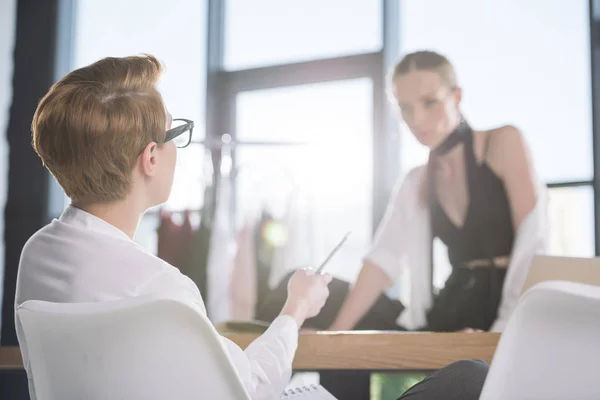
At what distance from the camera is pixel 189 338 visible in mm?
613

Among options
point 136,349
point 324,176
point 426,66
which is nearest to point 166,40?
point 324,176

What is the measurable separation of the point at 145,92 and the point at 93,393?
0.49 m

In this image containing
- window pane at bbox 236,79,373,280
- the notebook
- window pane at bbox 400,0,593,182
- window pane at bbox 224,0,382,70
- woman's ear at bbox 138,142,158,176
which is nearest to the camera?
woman's ear at bbox 138,142,158,176

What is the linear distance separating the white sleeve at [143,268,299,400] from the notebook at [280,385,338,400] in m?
0.19

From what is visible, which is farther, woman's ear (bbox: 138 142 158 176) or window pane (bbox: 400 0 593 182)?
window pane (bbox: 400 0 593 182)

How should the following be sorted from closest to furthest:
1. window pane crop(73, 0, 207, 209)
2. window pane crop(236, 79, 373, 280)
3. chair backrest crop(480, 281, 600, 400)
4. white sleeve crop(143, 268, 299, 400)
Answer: chair backrest crop(480, 281, 600, 400) → white sleeve crop(143, 268, 299, 400) → window pane crop(236, 79, 373, 280) → window pane crop(73, 0, 207, 209)

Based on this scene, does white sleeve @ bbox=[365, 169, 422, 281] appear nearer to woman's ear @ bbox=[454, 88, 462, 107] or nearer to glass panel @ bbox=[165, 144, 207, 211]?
woman's ear @ bbox=[454, 88, 462, 107]

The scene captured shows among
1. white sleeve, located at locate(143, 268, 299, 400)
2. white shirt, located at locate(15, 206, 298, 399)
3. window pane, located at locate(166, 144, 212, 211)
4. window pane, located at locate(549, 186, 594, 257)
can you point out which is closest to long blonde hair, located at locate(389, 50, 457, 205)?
window pane, located at locate(549, 186, 594, 257)

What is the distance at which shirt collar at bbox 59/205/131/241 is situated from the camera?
90cm

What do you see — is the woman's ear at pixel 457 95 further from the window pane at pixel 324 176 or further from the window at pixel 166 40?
the window at pixel 166 40

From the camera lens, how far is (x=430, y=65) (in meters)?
2.86

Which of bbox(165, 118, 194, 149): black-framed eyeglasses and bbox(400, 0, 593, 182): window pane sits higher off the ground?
bbox(400, 0, 593, 182): window pane

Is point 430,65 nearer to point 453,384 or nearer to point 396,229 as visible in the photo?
point 396,229

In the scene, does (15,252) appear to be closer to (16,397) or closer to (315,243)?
(16,397)
